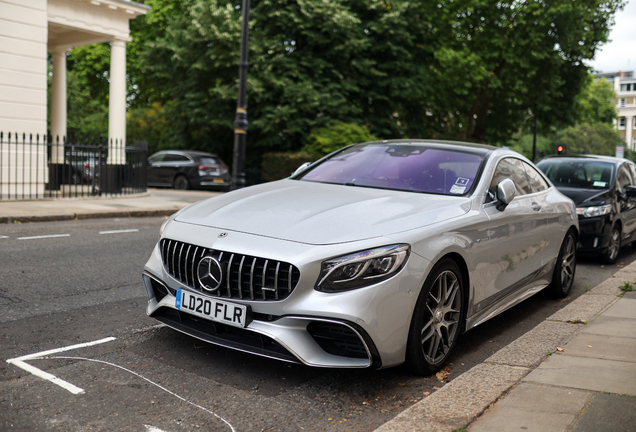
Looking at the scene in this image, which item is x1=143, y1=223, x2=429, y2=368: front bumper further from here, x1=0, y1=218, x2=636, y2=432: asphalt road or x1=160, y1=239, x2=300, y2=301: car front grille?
x1=0, y1=218, x2=636, y2=432: asphalt road

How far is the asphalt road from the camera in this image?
10.1ft

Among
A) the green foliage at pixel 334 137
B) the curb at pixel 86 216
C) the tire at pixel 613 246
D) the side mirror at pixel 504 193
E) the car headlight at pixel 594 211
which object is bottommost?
the curb at pixel 86 216

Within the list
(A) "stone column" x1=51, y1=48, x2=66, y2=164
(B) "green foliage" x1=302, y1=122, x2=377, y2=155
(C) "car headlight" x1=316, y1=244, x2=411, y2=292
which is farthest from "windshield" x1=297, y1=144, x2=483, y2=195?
(B) "green foliage" x1=302, y1=122, x2=377, y2=155

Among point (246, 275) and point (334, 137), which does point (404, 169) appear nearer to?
point (246, 275)

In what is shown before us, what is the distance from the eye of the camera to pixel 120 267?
7.07m

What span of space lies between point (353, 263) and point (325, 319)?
0.34 m

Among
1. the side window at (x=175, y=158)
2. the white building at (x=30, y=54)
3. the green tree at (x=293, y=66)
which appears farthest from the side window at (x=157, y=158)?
the white building at (x=30, y=54)

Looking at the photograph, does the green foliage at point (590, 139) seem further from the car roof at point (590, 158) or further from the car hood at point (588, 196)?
the car hood at point (588, 196)

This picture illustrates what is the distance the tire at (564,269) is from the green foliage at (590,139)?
229 ft

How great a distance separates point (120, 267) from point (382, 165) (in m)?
3.55

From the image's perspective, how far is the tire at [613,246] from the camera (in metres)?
8.87

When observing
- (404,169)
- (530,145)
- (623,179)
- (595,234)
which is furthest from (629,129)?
(404,169)

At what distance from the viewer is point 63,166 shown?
15.5 meters

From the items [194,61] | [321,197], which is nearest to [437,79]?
[194,61]
